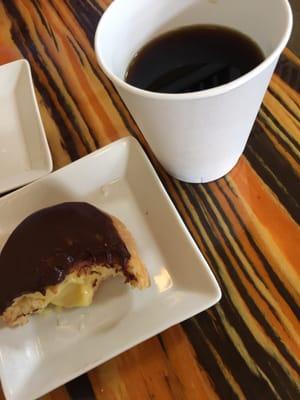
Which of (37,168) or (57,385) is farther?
(37,168)

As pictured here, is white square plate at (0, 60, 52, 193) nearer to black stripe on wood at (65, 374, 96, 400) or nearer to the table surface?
the table surface

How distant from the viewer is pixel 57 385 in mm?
515

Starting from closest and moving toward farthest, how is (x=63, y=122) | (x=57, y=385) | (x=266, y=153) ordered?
(x=57, y=385) < (x=266, y=153) < (x=63, y=122)

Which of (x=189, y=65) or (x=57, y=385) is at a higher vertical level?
(x=189, y=65)

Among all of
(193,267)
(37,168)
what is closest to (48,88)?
→ (37,168)

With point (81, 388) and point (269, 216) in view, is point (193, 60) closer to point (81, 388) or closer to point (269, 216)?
point (269, 216)

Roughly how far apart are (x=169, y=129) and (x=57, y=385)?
30 cm

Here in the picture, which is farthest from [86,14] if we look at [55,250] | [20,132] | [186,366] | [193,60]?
[186,366]

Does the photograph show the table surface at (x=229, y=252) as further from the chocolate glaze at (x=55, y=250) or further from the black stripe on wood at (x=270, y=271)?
the chocolate glaze at (x=55, y=250)

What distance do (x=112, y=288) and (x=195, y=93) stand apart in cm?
27

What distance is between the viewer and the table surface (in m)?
0.52

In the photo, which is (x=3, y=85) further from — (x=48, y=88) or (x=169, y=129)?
(x=169, y=129)

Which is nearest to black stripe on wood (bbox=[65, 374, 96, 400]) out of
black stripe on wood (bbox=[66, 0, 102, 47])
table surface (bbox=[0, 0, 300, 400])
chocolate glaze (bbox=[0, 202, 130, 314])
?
table surface (bbox=[0, 0, 300, 400])

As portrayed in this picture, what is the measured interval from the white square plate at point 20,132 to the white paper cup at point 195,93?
198mm
